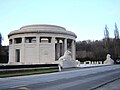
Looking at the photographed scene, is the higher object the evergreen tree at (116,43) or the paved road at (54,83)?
the evergreen tree at (116,43)

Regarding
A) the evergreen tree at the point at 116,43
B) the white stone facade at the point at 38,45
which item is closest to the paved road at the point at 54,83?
the white stone facade at the point at 38,45

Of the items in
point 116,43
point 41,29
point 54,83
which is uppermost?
point 41,29

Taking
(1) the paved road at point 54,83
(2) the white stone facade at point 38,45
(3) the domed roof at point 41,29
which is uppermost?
(3) the domed roof at point 41,29

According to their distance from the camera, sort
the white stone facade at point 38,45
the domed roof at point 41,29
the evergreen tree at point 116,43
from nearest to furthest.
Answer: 1. the domed roof at point 41,29
2. the white stone facade at point 38,45
3. the evergreen tree at point 116,43

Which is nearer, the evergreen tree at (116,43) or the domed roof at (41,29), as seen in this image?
the domed roof at (41,29)

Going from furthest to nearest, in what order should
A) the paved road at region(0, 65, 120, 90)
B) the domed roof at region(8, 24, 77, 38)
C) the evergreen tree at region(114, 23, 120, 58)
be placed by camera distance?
the evergreen tree at region(114, 23, 120, 58) < the domed roof at region(8, 24, 77, 38) < the paved road at region(0, 65, 120, 90)

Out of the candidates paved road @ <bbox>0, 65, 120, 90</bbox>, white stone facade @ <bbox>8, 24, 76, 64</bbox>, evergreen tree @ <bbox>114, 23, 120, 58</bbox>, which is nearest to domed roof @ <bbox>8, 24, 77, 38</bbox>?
white stone facade @ <bbox>8, 24, 76, 64</bbox>

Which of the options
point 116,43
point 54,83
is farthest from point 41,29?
point 54,83

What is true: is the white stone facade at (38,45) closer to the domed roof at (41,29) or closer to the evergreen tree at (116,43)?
the domed roof at (41,29)

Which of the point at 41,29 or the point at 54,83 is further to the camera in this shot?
the point at 41,29

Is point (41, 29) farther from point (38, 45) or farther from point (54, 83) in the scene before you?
point (54, 83)

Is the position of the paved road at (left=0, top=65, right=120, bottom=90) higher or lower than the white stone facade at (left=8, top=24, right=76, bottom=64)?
lower

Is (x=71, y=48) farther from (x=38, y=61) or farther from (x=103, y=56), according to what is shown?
(x=103, y=56)

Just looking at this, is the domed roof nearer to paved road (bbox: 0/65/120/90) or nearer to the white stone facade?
the white stone facade
